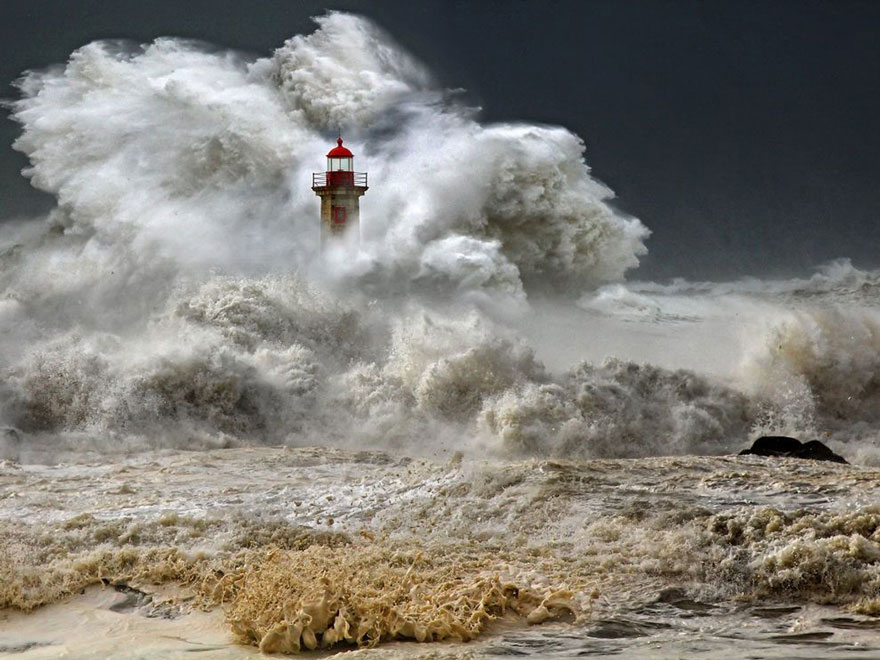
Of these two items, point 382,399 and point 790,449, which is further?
point 382,399

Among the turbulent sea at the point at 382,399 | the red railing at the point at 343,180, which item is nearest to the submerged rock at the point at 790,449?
the turbulent sea at the point at 382,399

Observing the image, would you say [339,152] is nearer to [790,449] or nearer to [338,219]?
[338,219]

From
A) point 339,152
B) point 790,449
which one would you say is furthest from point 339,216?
point 790,449

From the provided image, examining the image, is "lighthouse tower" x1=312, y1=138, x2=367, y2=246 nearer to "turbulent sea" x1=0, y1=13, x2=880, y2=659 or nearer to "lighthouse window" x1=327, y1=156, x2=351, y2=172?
"lighthouse window" x1=327, y1=156, x2=351, y2=172

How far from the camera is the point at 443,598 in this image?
721cm

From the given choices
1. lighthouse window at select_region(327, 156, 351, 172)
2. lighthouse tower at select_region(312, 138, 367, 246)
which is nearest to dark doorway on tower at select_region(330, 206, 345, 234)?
lighthouse tower at select_region(312, 138, 367, 246)

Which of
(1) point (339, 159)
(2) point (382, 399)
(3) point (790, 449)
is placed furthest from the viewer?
(1) point (339, 159)

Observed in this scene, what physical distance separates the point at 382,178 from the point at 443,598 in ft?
51.9

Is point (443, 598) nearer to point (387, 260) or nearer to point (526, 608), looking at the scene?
point (526, 608)

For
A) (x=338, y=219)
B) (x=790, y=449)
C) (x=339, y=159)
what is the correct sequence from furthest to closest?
(x=339, y=159) → (x=338, y=219) → (x=790, y=449)

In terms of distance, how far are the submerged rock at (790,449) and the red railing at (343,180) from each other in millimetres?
10884

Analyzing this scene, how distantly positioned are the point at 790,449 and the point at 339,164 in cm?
1153

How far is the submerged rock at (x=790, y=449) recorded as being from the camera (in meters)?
12.5

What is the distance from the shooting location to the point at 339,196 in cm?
2209
